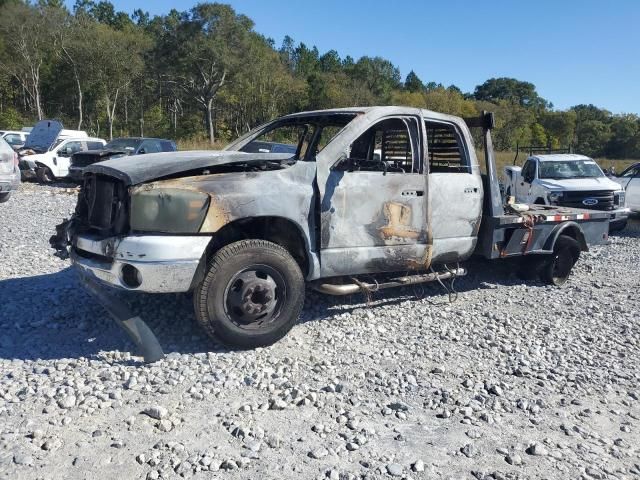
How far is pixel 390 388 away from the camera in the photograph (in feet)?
13.1

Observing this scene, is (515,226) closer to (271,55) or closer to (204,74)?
(204,74)

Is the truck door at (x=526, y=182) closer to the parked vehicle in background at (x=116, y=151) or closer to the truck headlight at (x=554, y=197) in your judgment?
the truck headlight at (x=554, y=197)

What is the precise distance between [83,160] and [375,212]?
14946mm

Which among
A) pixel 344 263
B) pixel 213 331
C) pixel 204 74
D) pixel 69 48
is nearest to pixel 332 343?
pixel 344 263

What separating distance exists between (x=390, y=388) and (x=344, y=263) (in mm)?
1360

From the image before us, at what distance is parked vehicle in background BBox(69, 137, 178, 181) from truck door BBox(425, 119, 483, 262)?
1270 cm

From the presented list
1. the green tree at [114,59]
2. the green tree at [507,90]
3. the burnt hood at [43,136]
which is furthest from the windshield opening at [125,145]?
the green tree at [507,90]

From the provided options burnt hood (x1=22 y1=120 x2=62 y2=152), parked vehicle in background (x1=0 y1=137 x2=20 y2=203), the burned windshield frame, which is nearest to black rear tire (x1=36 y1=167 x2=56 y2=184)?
burnt hood (x1=22 y1=120 x2=62 y2=152)

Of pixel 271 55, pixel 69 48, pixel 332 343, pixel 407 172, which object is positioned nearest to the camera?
pixel 332 343

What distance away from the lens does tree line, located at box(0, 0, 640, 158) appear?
38.5 m

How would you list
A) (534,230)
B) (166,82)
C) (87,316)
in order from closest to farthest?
(87,316)
(534,230)
(166,82)

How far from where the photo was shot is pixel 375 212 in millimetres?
5125

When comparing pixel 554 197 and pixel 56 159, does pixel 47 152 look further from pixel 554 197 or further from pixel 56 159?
pixel 554 197

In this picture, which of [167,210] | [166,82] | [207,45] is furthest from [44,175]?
[166,82]
